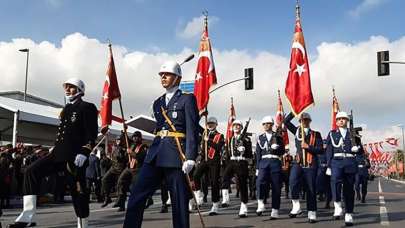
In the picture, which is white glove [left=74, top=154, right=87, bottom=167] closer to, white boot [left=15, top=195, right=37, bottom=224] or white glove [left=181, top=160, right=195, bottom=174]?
white boot [left=15, top=195, right=37, bottom=224]

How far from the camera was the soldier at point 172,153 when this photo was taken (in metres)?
5.79

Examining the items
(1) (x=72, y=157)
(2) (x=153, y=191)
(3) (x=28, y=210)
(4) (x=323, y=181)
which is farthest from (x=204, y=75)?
(2) (x=153, y=191)

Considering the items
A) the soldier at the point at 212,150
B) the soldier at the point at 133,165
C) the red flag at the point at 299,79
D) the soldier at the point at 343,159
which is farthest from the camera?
the soldier at the point at 133,165

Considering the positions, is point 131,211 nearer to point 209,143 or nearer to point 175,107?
point 175,107

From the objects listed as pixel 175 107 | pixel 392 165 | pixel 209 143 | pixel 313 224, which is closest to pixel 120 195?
pixel 209 143

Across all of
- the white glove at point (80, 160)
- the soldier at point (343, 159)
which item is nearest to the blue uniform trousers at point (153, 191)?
the white glove at point (80, 160)

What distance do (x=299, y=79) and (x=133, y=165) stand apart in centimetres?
457

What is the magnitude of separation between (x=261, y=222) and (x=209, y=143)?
3146mm

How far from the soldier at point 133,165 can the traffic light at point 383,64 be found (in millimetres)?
16796

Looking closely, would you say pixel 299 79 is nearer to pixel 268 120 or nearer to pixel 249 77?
pixel 268 120

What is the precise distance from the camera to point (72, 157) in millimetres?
7328

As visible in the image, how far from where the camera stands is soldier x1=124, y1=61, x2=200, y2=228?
579cm

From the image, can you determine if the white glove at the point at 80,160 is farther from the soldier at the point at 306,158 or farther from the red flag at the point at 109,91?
the red flag at the point at 109,91

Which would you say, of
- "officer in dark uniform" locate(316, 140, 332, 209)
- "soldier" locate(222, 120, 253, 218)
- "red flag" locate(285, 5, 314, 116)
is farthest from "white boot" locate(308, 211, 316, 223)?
"officer in dark uniform" locate(316, 140, 332, 209)
